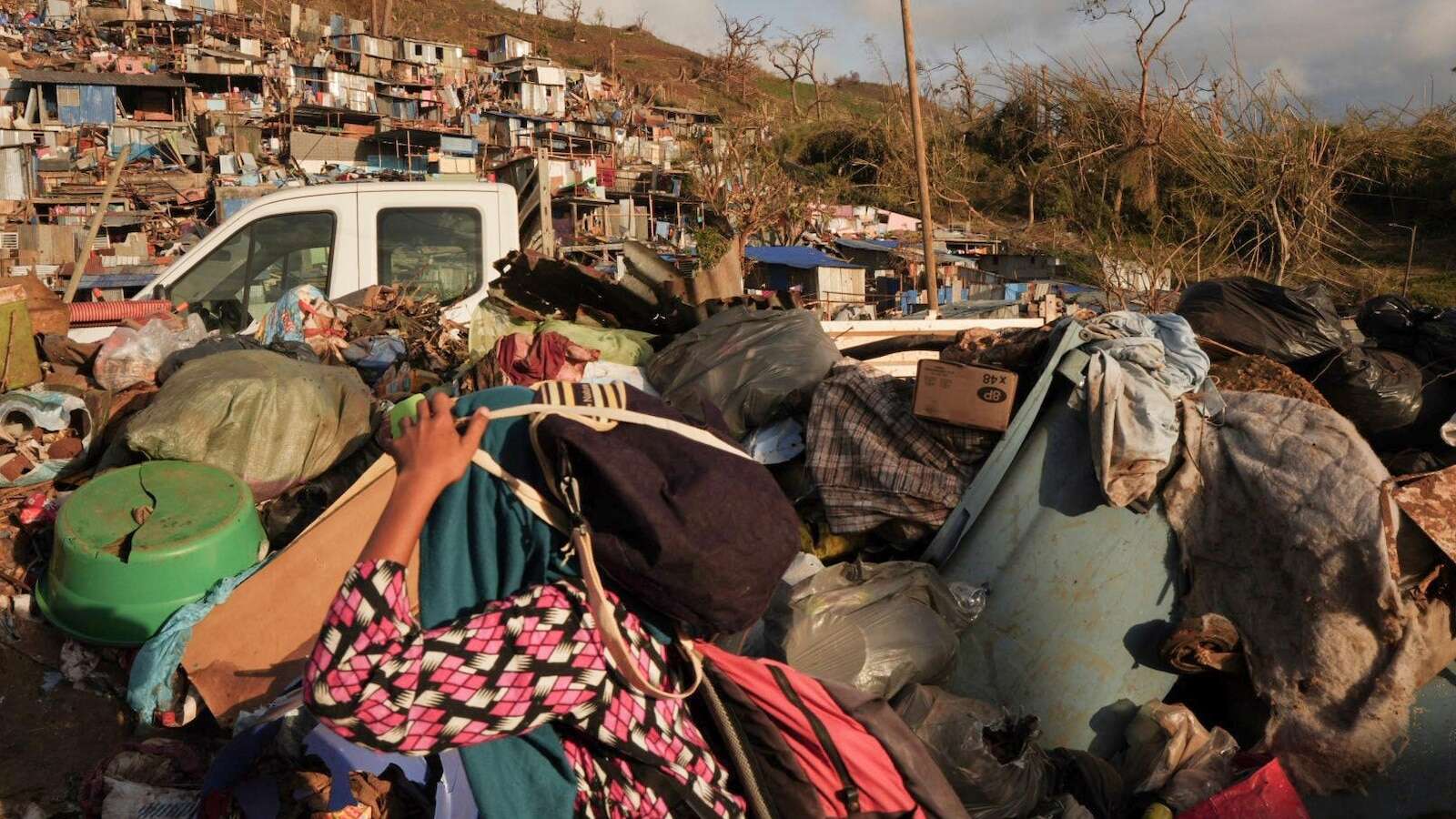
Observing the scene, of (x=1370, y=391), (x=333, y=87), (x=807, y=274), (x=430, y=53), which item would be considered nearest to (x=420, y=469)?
(x=1370, y=391)

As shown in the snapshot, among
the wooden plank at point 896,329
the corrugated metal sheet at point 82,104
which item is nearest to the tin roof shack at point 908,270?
the wooden plank at point 896,329

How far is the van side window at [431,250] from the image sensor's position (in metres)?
5.14

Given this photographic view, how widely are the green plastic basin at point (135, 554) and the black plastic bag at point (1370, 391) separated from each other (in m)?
3.79

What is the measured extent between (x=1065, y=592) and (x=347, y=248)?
387 cm

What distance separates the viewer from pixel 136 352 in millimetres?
4242

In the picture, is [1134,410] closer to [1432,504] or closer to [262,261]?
[1432,504]

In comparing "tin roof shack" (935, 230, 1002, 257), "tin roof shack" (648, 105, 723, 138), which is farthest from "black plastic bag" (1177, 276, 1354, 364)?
"tin roof shack" (648, 105, 723, 138)

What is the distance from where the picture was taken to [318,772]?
2.14 meters

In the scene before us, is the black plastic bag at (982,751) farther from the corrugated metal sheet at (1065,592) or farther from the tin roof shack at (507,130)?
the tin roof shack at (507,130)

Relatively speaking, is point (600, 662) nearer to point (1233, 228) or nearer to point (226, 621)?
point (226, 621)

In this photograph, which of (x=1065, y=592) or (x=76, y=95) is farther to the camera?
(x=76, y=95)

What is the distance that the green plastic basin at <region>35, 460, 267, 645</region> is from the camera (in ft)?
9.68

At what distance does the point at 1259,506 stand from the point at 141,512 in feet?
11.1

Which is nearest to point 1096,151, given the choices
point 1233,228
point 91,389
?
point 1233,228
